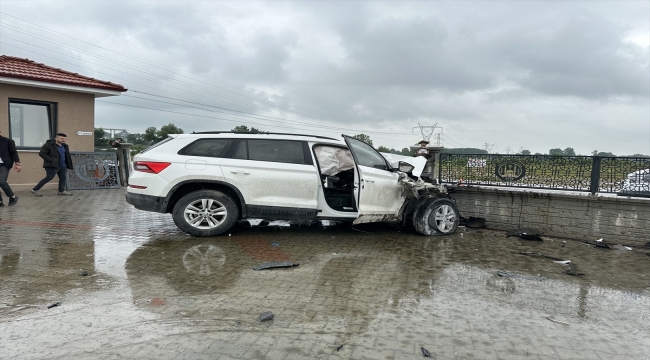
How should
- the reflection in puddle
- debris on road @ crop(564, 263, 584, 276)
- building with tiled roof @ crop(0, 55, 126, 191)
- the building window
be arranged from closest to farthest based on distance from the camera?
the reflection in puddle
debris on road @ crop(564, 263, 584, 276)
building with tiled roof @ crop(0, 55, 126, 191)
the building window

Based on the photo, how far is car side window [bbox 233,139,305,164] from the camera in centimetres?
712

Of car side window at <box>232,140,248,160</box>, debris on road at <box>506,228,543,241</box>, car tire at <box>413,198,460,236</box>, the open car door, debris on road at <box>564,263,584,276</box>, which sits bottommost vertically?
debris on road at <box>564,263,584,276</box>

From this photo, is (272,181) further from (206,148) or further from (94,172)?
(94,172)

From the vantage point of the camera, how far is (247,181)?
6980mm

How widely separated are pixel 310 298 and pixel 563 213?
600 centimetres

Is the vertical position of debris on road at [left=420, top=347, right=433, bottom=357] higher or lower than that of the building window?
lower

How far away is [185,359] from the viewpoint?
311 centimetres

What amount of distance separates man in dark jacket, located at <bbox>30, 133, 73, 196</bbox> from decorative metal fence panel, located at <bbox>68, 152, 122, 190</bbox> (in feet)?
3.79

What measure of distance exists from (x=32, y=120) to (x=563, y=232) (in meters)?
14.2

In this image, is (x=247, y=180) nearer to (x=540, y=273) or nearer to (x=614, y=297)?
(x=540, y=273)

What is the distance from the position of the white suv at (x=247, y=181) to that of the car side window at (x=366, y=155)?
0.08ft

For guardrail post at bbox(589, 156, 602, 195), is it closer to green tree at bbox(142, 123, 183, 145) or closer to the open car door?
the open car door

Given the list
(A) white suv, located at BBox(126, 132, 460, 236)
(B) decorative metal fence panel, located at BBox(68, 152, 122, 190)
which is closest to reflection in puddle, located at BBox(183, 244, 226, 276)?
(A) white suv, located at BBox(126, 132, 460, 236)

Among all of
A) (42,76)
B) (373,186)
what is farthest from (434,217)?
(42,76)
